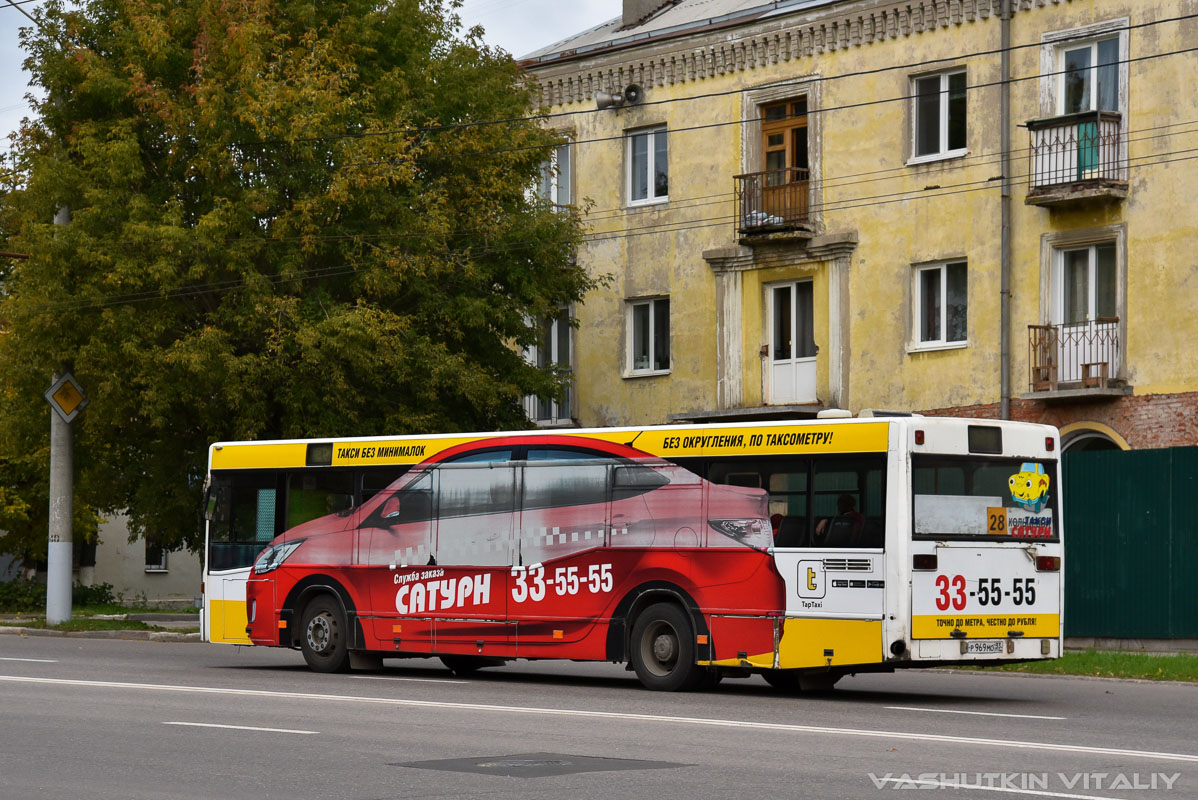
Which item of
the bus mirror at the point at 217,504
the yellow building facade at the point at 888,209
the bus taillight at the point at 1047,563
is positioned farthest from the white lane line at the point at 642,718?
the yellow building facade at the point at 888,209

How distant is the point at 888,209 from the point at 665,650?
15544 millimetres

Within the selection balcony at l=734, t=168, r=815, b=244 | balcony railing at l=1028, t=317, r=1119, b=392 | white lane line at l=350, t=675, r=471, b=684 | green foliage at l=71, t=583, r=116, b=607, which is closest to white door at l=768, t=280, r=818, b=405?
balcony at l=734, t=168, r=815, b=244

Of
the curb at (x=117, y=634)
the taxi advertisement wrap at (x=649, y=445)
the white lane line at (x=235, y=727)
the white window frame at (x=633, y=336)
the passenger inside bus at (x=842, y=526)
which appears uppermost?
the white window frame at (x=633, y=336)

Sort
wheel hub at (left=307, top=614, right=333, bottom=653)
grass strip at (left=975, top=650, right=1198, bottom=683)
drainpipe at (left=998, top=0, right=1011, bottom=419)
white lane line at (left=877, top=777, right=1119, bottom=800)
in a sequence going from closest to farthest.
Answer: white lane line at (left=877, top=777, right=1119, bottom=800)
grass strip at (left=975, top=650, right=1198, bottom=683)
wheel hub at (left=307, top=614, right=333, bottom=653)
drainpipe at (left=998, top=0, right=1011, bottom=419)

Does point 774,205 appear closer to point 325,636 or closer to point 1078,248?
point 1078,248

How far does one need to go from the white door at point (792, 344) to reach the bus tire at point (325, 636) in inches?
550

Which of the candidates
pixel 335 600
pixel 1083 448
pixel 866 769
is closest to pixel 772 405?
pixel 1083 448

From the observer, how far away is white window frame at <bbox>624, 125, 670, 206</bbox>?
117 ft

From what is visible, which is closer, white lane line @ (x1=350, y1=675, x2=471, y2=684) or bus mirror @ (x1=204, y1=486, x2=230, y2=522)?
white lane line @ (x1=350, y1=675, x2=471, y2=684)

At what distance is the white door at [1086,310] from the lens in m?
29.0

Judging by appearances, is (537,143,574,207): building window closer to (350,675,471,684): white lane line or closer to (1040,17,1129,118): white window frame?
(1040,17,1129,118): white window frame

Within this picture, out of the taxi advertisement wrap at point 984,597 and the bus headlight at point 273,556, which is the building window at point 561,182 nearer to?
the bus headlight at point 273,556

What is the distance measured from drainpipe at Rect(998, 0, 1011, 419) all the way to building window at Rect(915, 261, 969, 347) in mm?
939

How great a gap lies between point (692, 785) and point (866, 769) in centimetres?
130
